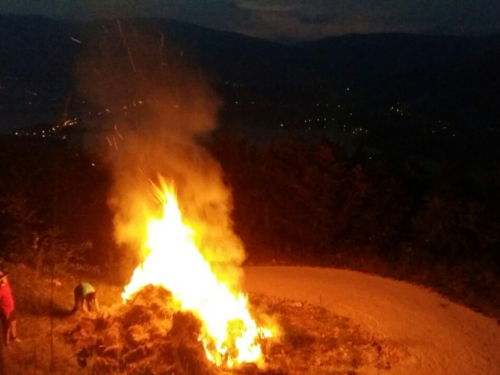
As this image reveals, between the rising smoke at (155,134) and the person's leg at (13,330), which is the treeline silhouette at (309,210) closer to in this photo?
the rising smoke at (155,134)

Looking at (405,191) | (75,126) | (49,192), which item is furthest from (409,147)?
(49,192)

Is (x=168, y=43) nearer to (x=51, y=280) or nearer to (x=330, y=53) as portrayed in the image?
(x=51, y=280)

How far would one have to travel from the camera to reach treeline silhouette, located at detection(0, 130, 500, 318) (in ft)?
38.9

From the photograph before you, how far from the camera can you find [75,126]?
17.8 metres

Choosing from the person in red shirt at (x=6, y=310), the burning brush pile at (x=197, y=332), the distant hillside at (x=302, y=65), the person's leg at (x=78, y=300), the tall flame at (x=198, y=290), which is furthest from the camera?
the distant hillside at (x=302, y=65)

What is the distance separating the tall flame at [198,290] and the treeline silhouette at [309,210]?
7.63 feet

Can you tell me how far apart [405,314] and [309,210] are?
492cm

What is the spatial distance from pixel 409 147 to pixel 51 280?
55.2 feet

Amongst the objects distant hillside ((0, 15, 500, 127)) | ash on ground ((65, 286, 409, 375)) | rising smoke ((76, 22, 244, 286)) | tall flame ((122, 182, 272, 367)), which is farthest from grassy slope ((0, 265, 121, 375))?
distant hillside ((0, 15, 500, 127))

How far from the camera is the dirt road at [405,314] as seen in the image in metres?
8.07

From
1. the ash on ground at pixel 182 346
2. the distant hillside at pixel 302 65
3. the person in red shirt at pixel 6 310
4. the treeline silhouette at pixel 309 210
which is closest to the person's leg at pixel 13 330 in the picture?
the person in red shirt at pixel 6 310

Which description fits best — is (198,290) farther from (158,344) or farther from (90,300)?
(90,300)

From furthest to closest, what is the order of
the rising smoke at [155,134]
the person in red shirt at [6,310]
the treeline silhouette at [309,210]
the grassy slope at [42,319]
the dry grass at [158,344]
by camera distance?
the rising smoke at [155,134] < the treeline silhouette at [309,210] < the person in red shirt at [6,310] < the dry grass at [158,344] < the grassy slope at [42,319]

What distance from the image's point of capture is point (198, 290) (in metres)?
9.06
